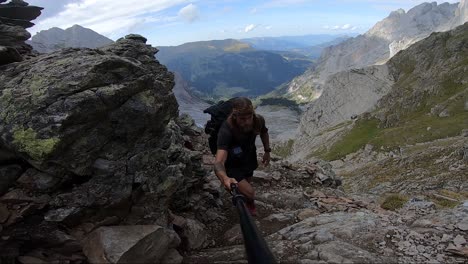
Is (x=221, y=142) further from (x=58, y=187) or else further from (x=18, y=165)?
(x=18, y=165)

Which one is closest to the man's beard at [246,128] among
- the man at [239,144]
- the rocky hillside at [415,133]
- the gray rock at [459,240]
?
the man at [239,144]

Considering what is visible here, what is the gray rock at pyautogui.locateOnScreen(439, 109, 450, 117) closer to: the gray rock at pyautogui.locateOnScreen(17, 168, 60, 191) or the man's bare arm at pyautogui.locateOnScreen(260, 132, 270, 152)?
the man's bare arm at pyautogui.locateOnScreen(260, 132, 270, 152)

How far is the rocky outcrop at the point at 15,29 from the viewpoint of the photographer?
12.8m

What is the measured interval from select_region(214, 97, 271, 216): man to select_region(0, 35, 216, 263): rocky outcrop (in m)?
2.23

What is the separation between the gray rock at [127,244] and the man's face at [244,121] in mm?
3612

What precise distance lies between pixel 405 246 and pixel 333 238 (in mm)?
2006

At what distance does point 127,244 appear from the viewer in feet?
32.8

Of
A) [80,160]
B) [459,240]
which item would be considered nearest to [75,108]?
[80,160]

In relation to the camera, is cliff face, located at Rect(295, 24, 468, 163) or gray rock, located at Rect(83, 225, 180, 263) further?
cliff face, located at Rect(295, 24, 468, 163)

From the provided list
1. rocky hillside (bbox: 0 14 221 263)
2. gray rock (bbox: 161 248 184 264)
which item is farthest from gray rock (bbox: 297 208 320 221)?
gray rock (bbox: 161 248 184 264)

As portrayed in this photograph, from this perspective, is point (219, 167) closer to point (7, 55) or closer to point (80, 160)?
point (80, 160)

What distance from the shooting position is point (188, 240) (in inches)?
503

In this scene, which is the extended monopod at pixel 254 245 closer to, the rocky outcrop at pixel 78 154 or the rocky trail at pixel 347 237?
the rocky trail at pixel 347 237

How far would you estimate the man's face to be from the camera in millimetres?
11477
